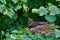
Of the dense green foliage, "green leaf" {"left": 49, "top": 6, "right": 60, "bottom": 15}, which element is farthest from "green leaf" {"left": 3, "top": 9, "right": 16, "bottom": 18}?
"green leaf" {"left": 49, "top": 6, "right": 60, "bottom": 15}

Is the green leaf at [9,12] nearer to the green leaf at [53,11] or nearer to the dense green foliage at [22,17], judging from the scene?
the dense green foliage at [22,17]

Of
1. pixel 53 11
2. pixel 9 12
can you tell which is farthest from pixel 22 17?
pixel 53 11

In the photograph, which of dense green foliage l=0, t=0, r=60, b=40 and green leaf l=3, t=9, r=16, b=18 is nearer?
dense green foliage l=0, t=0, r=60, b=40

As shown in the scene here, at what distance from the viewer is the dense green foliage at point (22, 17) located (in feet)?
6.81

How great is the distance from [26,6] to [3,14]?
249 millimetres

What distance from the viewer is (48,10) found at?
2.18 m

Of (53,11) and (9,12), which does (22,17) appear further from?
(53,11)

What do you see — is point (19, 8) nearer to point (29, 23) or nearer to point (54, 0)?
point (29, 23)

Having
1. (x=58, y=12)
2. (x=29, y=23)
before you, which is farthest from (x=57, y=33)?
(x=29, y=23)

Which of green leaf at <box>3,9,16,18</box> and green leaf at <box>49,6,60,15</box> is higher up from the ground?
green leaf at <box>3,9,16,18</box>

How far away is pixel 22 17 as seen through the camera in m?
2.54

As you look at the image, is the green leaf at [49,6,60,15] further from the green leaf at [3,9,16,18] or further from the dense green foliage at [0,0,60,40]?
the green leaf at [3,9,16,18]

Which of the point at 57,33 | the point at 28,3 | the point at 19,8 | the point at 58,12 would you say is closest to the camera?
the point at 57,33

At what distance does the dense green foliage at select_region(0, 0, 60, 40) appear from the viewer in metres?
2.07
